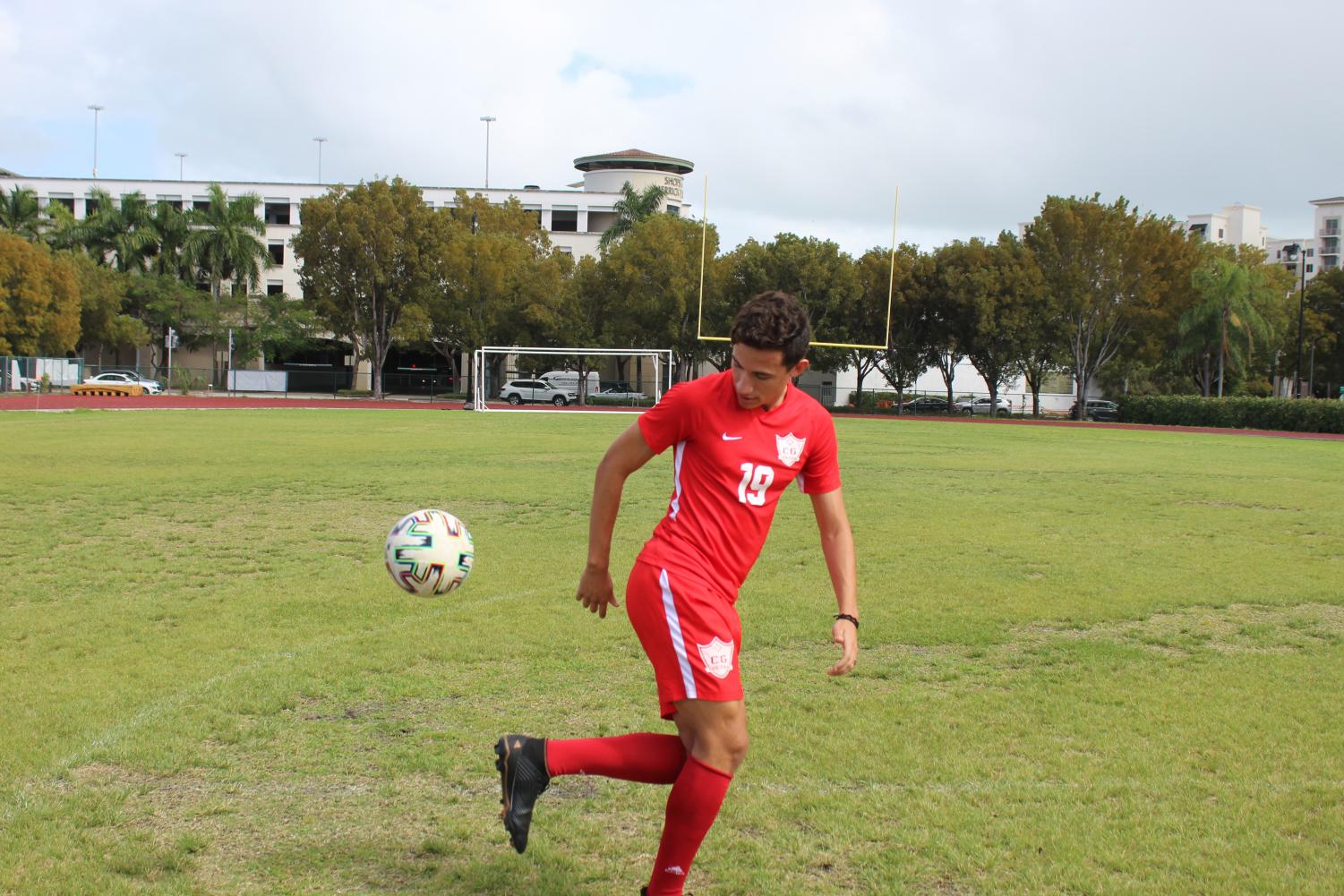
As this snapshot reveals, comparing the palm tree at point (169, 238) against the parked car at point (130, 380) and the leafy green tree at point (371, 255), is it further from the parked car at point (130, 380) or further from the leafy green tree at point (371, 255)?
the leafy green tree at point (371, 255)

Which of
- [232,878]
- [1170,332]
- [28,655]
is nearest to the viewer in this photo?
[232,878]

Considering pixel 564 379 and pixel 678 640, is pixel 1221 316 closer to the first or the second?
pixel 564 379

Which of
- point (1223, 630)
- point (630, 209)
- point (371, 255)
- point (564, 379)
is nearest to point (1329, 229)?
point (630, 209)

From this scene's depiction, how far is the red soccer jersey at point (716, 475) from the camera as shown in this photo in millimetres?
3590

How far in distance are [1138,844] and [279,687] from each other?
4.26 metres

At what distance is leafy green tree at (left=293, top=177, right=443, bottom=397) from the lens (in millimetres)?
54719

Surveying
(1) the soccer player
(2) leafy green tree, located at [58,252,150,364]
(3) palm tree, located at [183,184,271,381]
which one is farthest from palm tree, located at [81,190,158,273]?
(1) the soccer player

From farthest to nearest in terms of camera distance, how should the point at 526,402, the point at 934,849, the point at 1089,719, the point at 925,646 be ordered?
the point at 526,402
the point at 925,646
the point at 1089,719
the point at 934,849

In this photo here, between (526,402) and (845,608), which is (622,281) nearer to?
(526,402)

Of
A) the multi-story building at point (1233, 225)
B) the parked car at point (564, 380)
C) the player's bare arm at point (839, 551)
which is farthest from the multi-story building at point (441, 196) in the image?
the player's bare arm at point (839, 551)

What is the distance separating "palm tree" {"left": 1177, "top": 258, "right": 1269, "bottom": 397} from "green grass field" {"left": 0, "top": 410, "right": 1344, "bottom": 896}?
42972 mm

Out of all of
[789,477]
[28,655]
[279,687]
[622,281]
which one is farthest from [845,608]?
[622,281]

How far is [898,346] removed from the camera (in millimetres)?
54688

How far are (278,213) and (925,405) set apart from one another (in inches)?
2006
